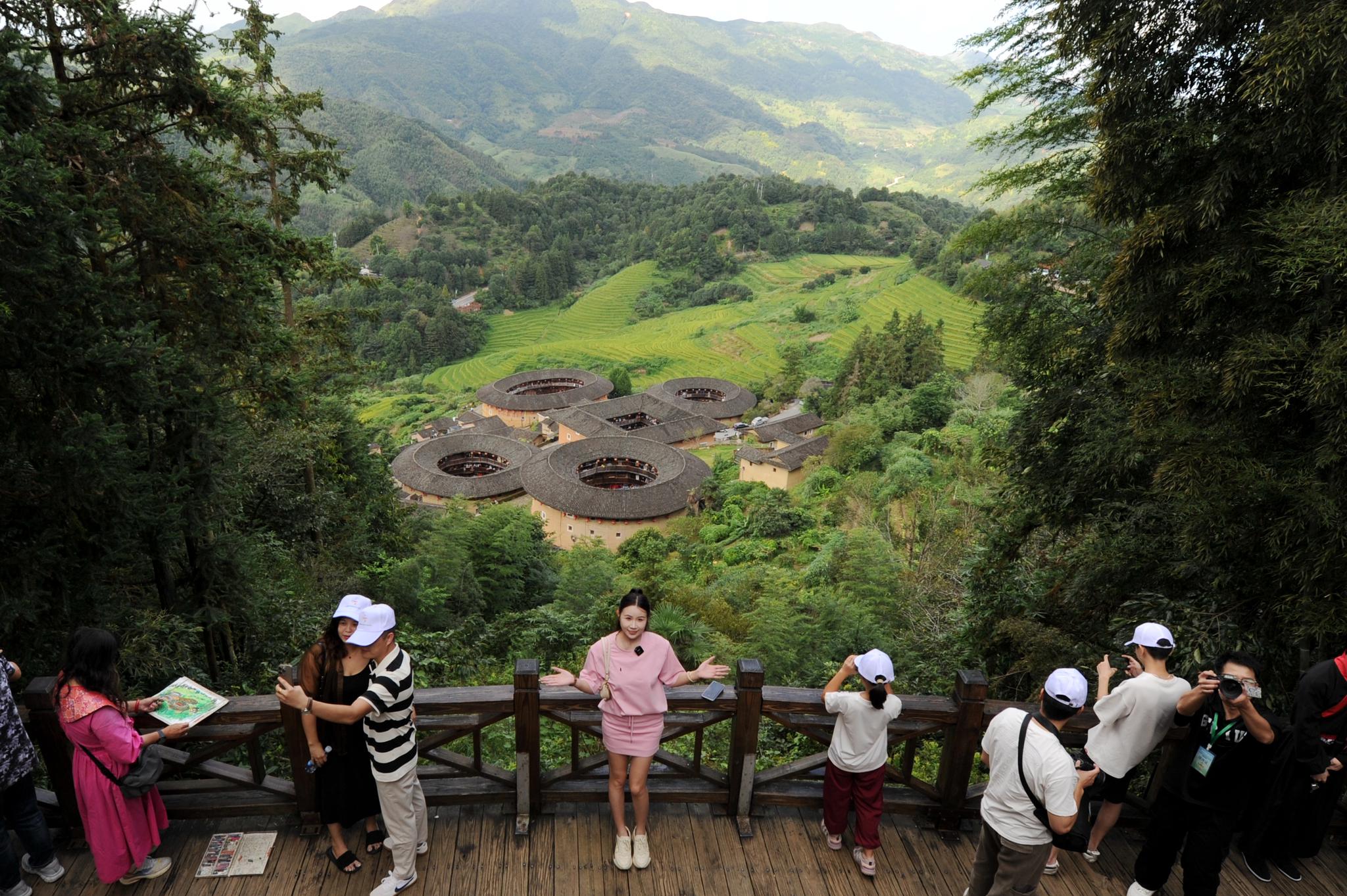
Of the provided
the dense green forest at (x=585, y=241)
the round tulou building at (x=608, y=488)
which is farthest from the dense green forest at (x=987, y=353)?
the dense green forest at (x=585, y=241)

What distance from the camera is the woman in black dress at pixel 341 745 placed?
146 inches

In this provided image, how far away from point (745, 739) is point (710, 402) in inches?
1961

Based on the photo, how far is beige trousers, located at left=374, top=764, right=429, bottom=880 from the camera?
3844 mm

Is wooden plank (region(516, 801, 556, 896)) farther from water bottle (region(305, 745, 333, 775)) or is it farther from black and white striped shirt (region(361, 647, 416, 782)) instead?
water bottle (region(305, 745, 333, 775))

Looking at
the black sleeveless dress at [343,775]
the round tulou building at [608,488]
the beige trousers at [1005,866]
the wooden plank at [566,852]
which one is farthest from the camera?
the round tulou building at [608,488]

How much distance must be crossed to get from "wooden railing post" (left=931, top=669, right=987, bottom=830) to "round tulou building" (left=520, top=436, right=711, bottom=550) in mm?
24096

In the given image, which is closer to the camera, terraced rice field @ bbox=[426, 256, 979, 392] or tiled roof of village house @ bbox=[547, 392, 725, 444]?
tiled roof of village house @ bbox=[547, 392, 725, 444]

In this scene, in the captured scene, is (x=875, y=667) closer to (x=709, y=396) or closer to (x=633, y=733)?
(x=633, y=733)

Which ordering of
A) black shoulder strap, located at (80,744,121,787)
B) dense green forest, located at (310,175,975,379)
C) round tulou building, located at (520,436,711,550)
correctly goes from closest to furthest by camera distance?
A: black shoulder strap, located at (80,744,121,787) < round tulou building, located at (520,436,711,550) < dense green forest, located at (310,175,975,379)

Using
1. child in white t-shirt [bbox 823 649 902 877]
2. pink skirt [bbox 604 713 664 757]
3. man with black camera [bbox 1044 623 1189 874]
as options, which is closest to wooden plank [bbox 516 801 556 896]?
pink skirt [bbox 604 713 664 757]

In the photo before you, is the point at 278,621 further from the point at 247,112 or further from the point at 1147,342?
the point at 1147,342

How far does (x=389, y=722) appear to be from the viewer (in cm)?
373

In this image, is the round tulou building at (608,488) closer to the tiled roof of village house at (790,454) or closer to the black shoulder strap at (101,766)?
the tiled roof of village house at (790,454)

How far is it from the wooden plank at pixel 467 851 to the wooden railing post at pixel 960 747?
9.47 ft
